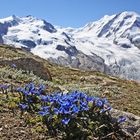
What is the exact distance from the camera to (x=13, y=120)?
40.8 ft

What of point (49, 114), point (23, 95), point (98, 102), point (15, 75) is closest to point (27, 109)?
point (23, 95)

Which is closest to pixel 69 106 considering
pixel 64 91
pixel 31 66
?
pixel 64 91

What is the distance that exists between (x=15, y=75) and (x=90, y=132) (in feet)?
30.3

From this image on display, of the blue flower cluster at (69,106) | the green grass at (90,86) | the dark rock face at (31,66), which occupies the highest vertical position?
the dark rock face at (31,66)

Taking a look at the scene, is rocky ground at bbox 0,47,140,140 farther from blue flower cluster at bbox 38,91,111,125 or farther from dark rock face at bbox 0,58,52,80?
dark rock face at bbox 0,58,52,80

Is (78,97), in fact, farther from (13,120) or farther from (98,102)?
(13,120)

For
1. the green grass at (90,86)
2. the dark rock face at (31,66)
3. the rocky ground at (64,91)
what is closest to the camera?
the rocky ground at (64,91)

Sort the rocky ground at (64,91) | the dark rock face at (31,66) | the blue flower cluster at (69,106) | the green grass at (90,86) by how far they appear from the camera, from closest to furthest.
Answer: the rocky ground at (64,91), the blue flower cluster at (69,106), the green grass at (90,86), the dark rock face at (31,66)

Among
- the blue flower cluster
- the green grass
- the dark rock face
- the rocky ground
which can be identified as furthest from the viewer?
the dark rock face

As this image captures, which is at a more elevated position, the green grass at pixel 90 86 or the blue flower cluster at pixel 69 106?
the green grass at pixel 90 86

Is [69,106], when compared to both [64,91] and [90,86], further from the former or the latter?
[90,86]

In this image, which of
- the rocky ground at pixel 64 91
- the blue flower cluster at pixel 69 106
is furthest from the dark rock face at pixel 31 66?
the blue flower cluster at pixel 69 106

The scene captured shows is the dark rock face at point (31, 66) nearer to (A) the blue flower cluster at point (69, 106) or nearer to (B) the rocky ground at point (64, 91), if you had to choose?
(B) the rocky ground at point (64, 91)

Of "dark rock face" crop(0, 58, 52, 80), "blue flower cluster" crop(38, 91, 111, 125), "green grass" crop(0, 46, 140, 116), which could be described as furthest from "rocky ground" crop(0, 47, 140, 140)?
"dark rock face" crop(0, 58, 52, 80)
